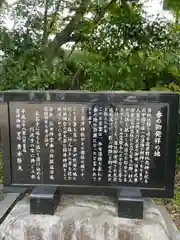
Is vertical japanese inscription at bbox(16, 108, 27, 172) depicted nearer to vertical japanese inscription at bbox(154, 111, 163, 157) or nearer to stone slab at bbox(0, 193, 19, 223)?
stone slab at bbox(0, 193, 19, 223)

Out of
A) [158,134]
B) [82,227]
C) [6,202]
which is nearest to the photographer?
[82,227]

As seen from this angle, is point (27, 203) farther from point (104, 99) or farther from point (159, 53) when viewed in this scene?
point (159, 53)

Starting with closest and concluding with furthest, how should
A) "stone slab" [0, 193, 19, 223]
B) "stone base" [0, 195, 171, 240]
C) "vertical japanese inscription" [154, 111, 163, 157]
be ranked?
"stone base" [0, 195, 171, 240]
"vertical japanese inscription" [154, 111, 163, 157]
"stone slab" [0, 193, 19, 223]

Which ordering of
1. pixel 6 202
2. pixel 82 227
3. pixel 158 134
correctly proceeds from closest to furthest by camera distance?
pixel 82 227, pixel 158 134, pixel 6 202

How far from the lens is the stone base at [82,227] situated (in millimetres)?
2242

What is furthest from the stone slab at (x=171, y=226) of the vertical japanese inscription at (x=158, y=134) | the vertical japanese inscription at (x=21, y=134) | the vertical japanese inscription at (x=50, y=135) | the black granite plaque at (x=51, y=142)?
the vertical japanese inscription at (x=21, y=134)

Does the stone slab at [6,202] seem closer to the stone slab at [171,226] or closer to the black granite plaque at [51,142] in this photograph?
the black granite plaque at [51,142]

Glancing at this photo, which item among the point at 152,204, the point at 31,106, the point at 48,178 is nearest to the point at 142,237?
the point at 152,204

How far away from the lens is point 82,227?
2297 mm

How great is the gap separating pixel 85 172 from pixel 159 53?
2.48 m

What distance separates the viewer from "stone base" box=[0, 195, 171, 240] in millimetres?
2242

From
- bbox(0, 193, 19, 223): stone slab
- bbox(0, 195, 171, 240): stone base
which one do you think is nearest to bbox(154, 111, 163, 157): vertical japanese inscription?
bbox(0, 195, 171, 240): stone base

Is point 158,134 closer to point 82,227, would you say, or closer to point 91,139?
point 91,139

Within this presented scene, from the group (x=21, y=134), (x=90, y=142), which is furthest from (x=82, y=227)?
(x=21, y=134)
